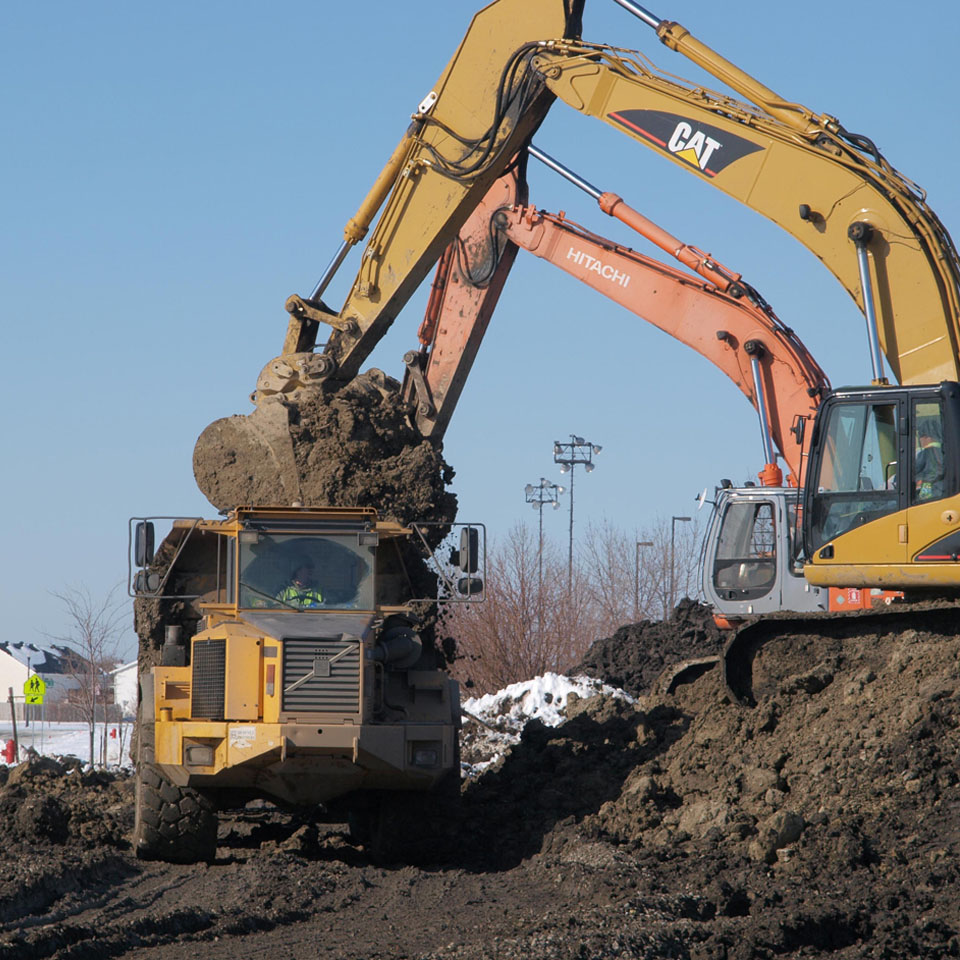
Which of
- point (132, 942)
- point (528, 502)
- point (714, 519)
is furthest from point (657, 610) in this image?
point (132, 942)

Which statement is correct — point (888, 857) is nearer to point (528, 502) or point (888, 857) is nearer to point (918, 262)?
point (918, 262)

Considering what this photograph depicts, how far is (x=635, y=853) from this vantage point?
32.7ft

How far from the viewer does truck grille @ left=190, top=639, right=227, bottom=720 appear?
10.3 meters

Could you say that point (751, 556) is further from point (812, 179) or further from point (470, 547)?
point (470, 547)

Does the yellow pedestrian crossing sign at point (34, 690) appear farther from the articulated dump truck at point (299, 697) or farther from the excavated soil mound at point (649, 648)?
the articulated dump truck at point (299, 697)

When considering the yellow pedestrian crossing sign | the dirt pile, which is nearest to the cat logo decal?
the dirt pile

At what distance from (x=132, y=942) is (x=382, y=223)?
31.2ft

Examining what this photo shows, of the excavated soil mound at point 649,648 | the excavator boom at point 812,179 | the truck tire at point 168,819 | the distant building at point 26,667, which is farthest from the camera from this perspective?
the distant building at point 26,667

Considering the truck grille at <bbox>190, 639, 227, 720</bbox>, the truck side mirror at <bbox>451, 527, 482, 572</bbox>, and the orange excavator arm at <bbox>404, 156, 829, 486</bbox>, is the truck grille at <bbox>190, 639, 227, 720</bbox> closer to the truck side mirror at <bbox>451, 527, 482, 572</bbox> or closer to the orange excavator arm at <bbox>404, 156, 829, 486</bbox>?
the truck side mirror at <bbox>451, 527, 482, 572</bbox>

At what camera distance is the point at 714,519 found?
55.8 feet

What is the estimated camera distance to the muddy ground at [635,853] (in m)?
7.61

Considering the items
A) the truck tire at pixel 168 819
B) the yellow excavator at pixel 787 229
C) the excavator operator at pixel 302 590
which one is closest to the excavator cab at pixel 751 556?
the yellow excavator at pixel 787 229

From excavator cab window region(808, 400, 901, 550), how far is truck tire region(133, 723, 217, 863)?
550 cm

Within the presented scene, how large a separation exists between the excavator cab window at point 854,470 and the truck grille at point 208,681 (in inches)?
200
